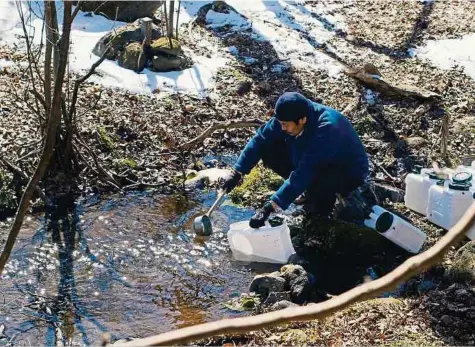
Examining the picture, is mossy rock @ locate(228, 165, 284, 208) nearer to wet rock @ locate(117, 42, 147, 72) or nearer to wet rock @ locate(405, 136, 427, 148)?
wet rock @ locate(405, 136, 427, 148)

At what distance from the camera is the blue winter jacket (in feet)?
19.3

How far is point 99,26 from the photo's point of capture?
12773mm

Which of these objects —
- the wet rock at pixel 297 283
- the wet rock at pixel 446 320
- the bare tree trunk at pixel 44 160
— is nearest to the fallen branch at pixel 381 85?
the wet rock at pixel 297 283

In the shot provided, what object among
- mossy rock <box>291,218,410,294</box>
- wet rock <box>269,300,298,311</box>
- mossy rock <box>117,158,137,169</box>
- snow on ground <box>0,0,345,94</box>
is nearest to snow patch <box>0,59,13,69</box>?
snow on ground <box>0,0,345,94</box>

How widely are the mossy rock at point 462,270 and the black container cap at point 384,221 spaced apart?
2.35 ft

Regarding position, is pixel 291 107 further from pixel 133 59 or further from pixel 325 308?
pixel 133 59

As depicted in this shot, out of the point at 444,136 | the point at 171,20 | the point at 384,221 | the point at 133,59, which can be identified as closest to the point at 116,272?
the point at 384,221

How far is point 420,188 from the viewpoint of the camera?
6883 mm

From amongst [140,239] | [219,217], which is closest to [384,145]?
[219,217]

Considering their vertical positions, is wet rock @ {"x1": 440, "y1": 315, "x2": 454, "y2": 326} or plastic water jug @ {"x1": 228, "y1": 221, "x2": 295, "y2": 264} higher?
wet rock @ {"x1": 440, "y1": 315, "x2": 454, "y2": 326}

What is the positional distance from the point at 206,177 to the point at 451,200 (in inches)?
111

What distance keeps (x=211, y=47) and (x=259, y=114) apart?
116 inches

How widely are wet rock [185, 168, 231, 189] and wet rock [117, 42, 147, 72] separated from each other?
11.2 feet

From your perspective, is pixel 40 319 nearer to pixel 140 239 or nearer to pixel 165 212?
pixel 140 239
